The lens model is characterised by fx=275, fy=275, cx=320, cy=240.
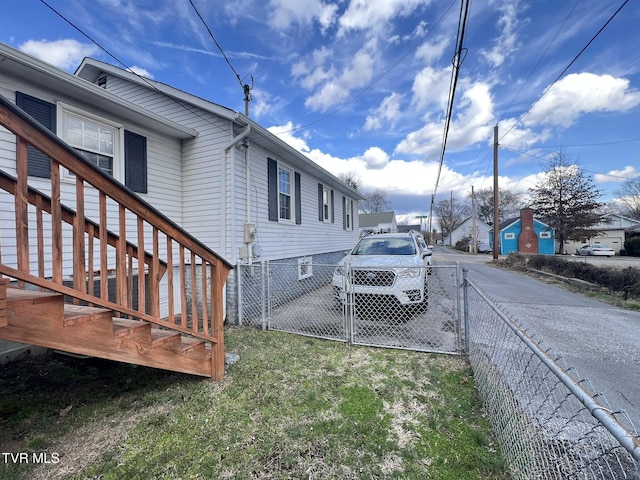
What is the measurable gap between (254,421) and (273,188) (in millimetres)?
5210

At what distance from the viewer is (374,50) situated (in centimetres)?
710

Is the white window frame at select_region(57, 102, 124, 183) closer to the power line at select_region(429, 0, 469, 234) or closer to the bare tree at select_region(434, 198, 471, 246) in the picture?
the power line at select_region(429, 0, 469, 234)

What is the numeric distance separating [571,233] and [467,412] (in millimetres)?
30868

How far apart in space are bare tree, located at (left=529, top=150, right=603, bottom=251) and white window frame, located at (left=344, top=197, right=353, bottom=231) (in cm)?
2381

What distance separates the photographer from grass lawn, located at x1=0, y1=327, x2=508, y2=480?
191cm

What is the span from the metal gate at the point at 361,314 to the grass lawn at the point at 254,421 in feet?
2.08

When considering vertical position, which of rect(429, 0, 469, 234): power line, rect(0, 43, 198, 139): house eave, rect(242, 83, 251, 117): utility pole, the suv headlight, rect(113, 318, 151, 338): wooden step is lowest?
rect(113, 318, 151, 338): wooden step

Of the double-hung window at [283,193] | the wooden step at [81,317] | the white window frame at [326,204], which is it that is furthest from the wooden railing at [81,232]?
the white window frame at [326,204]

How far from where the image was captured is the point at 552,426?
2.26 m

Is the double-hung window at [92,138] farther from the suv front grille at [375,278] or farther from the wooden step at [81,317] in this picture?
the suv front grille at [375,278]

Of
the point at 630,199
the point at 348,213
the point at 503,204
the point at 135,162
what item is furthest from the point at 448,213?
the point at 135,162

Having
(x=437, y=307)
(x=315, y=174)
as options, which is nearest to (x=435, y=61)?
(x=315, y=174)

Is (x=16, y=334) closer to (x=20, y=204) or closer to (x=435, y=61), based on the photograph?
(x=20, y=204)

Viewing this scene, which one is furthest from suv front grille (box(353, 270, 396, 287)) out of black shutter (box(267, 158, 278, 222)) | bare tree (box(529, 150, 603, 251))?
bare tree (box(529, 150, 603, 251))
